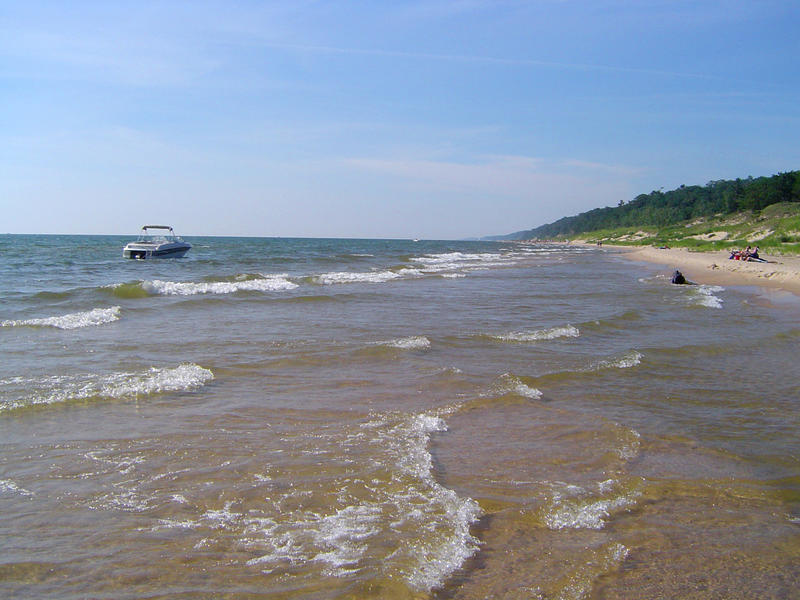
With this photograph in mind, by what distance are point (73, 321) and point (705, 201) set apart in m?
136

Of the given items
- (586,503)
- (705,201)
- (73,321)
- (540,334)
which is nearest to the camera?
(586,503)

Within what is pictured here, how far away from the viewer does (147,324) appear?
1423 cm

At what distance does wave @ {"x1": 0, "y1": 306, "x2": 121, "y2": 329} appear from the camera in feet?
44.1

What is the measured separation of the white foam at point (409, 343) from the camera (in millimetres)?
11445

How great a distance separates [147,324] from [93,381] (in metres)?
5.99

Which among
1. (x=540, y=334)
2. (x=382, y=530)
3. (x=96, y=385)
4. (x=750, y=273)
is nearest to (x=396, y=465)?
(x=382, y=530)

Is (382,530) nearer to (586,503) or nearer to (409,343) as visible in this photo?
(586,503)

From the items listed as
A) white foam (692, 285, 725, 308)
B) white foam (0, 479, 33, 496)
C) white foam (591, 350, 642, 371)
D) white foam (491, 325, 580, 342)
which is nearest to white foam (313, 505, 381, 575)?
white foam (0, 479, 33, 496)

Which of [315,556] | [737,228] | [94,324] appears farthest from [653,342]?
[737,228]

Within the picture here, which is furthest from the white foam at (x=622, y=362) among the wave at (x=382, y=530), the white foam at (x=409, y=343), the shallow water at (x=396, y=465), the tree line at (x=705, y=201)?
the tree line at (x=705, y=201)

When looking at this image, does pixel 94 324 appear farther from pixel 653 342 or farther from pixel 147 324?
pixel 653 342

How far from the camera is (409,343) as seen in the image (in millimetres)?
11742

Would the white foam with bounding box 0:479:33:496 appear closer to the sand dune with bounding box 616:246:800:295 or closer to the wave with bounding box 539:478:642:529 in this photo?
the wave with bounding box 539:478:642:529

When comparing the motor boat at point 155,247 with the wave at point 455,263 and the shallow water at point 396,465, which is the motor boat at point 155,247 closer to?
the wave at point 455,263
